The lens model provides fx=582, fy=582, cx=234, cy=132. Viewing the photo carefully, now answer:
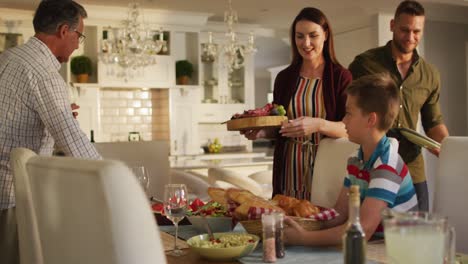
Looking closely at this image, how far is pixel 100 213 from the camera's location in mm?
999

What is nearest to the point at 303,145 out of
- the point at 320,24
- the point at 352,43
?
the point at 320,24

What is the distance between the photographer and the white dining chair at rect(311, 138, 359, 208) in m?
2.27

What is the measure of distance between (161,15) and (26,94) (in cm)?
553

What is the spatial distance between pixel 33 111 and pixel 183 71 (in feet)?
18.5

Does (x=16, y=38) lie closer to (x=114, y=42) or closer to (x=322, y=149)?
(x=114, y=42)

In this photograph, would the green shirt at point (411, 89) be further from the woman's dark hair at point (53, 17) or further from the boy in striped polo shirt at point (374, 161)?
the woman's dark hair at point (53, 17)

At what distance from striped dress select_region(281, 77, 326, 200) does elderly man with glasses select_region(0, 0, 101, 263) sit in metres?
0.87

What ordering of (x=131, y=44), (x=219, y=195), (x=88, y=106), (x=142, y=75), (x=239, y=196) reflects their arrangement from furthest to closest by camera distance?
(x=142, y=75) < (x=88, y=106) < (x=131, y=44) < (x=219, y=195) < (x=239, y=196)

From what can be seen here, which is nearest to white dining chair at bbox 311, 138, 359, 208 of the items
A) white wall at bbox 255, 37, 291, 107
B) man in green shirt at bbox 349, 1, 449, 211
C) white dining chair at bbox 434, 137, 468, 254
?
white dining chair at bbox 434, 137, 468, 254

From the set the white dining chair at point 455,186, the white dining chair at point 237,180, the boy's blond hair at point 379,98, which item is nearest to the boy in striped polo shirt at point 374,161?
the boy's blond hair at point 379,98

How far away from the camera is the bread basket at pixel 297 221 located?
1.60 m

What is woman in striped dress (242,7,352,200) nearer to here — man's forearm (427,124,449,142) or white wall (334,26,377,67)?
man's forearm (427,124,449,142)

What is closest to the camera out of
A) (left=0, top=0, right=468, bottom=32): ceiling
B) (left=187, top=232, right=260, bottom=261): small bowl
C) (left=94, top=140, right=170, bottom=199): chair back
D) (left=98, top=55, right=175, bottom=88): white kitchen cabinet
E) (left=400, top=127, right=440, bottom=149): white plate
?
(left=187, top=232, right=260, bottom=261): small bowl

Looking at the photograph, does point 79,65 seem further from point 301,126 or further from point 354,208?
point 354,208
